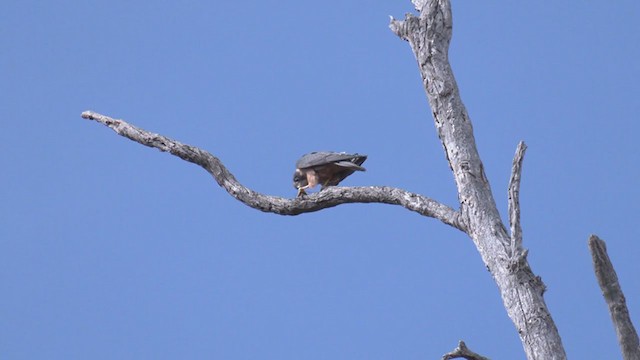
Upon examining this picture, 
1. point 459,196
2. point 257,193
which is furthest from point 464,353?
point 257,193

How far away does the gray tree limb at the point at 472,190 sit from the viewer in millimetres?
4535

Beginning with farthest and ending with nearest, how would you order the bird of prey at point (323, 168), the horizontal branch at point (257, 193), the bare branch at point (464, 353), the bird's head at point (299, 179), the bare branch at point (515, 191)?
the bird's head at point (299, 179) → the bird of prey at point (323, 168) → the horizontal branch at point (257, 193) → the bare branch at point (464, 353) → the bare branch at point (515, 191)

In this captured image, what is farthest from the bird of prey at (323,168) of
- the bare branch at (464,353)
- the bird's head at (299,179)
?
the bare branch at (464,353)

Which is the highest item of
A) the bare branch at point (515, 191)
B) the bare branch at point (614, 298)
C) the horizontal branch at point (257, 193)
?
the horizontal branch at point (257, 193)

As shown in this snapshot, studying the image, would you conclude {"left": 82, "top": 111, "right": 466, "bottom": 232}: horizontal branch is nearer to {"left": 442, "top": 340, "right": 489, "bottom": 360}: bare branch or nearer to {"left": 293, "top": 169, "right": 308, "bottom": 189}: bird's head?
{"left": 293, "top": 169, "right": 308, "bottom": 189}: bird's head

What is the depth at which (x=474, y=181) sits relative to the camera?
486 cm

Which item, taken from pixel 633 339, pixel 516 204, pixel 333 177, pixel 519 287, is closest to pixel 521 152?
pixel 516 204

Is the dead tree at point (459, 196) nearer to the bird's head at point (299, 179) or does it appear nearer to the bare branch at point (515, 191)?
the bare branch at point (515, 191)

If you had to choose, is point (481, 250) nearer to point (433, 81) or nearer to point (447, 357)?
point (447, 357)

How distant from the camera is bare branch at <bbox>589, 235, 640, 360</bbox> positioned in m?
4.30

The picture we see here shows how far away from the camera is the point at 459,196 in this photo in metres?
4.89

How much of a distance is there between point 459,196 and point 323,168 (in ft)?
3.10

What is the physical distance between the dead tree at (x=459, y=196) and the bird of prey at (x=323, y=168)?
31 centimetres

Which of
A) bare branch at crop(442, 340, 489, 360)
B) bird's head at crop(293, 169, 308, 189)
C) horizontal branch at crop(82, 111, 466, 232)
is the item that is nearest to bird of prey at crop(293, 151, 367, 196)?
bird's head at crop(293, 169, 308, 189)
